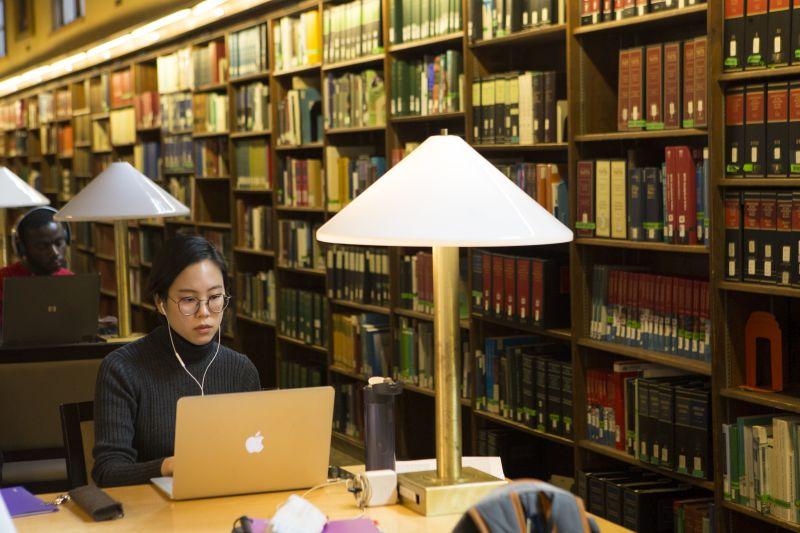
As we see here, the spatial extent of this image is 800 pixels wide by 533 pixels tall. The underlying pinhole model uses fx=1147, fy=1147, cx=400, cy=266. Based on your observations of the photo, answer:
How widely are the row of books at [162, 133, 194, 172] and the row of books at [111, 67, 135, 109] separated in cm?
109

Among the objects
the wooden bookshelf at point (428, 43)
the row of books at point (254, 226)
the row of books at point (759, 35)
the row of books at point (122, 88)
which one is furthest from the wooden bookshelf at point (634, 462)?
the row of books at point (122, 88)

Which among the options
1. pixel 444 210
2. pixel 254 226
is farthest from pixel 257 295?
pixel 444 210

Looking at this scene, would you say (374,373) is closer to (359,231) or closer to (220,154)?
(220,154)

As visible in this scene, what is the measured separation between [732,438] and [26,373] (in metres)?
2.42

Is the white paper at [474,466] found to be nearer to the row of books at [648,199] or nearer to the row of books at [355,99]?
the row of books at [648,199]

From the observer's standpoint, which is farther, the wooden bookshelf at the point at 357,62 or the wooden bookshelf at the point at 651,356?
the wooden bookshelf at the point at 357,62

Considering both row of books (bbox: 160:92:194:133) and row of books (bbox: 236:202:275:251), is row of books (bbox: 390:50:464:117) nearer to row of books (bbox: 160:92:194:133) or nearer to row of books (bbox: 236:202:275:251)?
row of books (bbox: 236:202:275:251)

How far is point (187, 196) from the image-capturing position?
342 inches

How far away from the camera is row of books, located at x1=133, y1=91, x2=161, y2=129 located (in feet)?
30.4

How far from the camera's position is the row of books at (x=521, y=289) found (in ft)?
14.8

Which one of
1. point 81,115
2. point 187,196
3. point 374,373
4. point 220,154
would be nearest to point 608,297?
point 374,373

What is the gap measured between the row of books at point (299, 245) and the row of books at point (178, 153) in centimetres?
181

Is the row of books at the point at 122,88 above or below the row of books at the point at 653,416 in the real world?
above

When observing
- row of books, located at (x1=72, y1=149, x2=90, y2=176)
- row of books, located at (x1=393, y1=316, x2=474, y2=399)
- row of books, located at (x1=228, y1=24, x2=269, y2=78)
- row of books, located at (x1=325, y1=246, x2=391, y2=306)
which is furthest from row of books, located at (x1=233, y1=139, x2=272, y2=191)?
row of books, located at (x1=72, y1=149, x2=90, y2=176)
